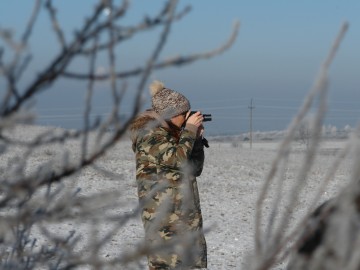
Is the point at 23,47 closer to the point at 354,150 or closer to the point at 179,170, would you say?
the point at 354,150

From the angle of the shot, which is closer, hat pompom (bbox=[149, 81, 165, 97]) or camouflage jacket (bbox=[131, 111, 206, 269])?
camouflage jacket (bbox=[131, 111, 206, 269])

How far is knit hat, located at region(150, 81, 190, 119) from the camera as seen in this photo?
598 centimetres

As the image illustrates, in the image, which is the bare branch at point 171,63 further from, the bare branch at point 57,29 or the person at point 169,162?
the person at point 169,162

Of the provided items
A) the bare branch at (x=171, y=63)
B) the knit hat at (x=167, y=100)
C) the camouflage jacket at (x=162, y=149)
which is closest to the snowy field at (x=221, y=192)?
the camouflage jacket at (x=162, y=149)

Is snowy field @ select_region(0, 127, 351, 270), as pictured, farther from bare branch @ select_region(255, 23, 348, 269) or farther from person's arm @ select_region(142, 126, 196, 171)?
bare branch @ select_region(255, 23, 348, 269)

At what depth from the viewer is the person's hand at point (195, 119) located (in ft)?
19.6

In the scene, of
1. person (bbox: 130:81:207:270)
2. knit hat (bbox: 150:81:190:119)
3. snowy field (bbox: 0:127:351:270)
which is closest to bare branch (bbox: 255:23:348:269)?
snowy field (bbox: 0:127:351:270)

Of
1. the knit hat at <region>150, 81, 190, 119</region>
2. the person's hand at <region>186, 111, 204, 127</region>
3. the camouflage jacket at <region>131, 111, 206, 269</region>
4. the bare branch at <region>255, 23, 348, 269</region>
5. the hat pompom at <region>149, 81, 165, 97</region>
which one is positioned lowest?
the camouflage jacket at <region>131, 111, 206, 269</region>

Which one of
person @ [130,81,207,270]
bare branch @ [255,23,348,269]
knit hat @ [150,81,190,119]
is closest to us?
bare branch @ [255,23,348,269]

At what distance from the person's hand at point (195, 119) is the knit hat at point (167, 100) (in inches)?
2.4

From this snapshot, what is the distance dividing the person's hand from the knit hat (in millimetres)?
60

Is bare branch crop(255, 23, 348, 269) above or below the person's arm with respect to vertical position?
above

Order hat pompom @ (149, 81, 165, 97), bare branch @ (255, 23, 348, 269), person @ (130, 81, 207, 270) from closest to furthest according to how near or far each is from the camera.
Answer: bare branch @ (255, 23, 348, 269) → person @ (130, 81, 207, 270) → hat pompom @ (149, 81, 165, 97)

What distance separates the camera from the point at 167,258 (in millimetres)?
5871
